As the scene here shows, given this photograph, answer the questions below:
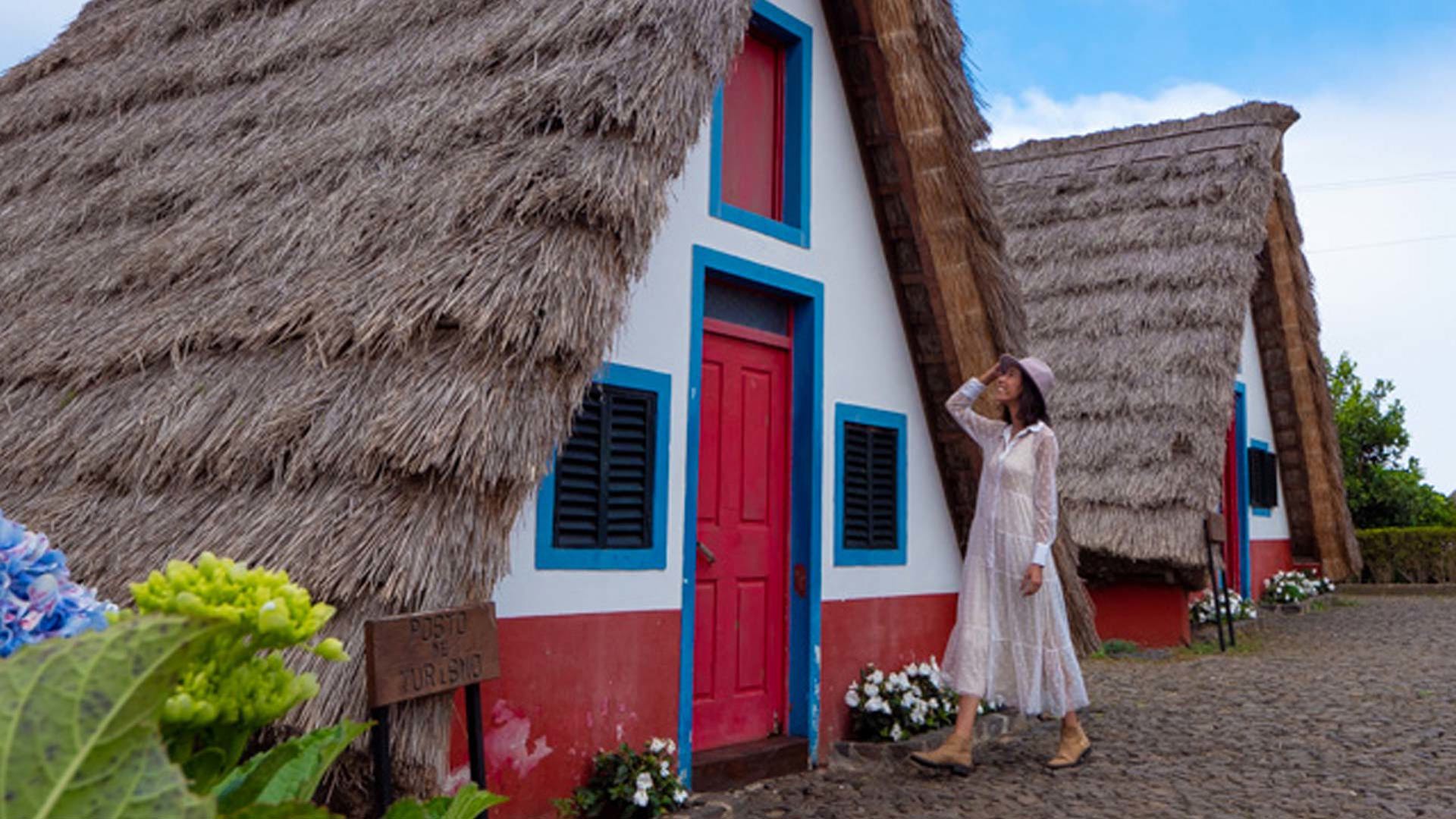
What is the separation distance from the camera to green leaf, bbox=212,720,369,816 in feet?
4.82

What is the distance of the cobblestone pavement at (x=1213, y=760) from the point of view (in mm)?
5367

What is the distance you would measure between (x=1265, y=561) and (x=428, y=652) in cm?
1375

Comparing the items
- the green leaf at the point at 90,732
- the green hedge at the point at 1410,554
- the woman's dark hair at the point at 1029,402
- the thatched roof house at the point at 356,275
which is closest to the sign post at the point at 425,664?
the thatched roof house at the point at 356,275

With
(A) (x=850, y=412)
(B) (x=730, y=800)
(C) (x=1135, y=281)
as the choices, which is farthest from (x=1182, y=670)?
(B) (x=730, y=800)

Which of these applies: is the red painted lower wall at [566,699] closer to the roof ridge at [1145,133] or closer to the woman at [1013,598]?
the woman at [1013,598]

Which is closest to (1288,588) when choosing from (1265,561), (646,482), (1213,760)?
(1265,561)

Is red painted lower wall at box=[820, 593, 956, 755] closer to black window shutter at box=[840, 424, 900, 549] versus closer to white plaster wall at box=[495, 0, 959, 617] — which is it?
white plaster wall at box=[495, 0, 959, 617]

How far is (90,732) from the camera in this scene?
3.06 feet

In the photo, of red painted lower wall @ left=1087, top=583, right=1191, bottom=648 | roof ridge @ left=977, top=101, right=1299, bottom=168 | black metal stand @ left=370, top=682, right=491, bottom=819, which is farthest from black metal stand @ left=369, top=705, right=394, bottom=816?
roof ridge @ left=977, top=101, right=1299, bottom=168

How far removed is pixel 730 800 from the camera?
544cm

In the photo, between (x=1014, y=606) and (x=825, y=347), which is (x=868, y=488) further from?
(x=1014, y=606)

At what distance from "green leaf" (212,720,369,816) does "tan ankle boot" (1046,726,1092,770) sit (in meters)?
5.21

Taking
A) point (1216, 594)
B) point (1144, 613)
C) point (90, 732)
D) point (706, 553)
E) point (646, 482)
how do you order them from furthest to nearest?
1. point (1144, 613)
2. point (1216, 594)
3. point (706, 553)
4. point (646, 482)
5. point (90, 732)

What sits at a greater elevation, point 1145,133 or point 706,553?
point 1145,133
